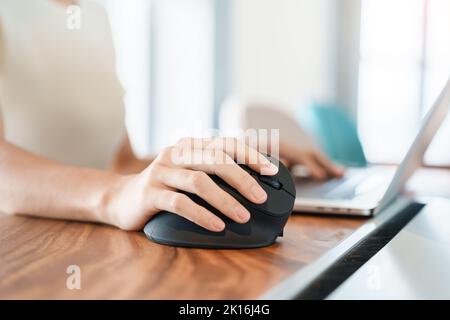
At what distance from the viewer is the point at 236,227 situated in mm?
487

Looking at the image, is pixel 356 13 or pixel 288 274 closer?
pixel 288 274

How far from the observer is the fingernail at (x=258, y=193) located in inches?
19.1

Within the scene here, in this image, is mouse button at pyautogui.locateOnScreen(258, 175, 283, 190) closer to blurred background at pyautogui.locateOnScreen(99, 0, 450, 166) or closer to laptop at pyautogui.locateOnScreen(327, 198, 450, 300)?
laptop at pyautogui.locateOnScreen(327, 198, 450, 300)

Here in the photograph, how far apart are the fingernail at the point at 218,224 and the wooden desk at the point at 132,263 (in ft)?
0.07

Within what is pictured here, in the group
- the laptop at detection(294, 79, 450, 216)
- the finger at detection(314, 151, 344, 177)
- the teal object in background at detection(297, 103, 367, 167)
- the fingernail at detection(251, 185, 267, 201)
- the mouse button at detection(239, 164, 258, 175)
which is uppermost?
the mouse button at detection(239, 164, 258, 175)

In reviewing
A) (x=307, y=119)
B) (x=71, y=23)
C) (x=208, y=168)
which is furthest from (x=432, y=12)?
(x=208, y=168)

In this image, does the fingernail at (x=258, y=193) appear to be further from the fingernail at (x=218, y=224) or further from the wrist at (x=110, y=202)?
the wrist at (x=110, y=202)

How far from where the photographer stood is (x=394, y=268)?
16.2 inches

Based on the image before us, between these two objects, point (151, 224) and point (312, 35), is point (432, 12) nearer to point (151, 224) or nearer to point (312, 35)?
point (312, 35)

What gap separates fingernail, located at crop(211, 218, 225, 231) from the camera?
1.55 feet

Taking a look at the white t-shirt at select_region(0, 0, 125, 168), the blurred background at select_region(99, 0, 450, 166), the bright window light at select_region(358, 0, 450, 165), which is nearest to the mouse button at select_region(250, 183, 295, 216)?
the white t-shirt at select_region(0, 0, 125, 168)

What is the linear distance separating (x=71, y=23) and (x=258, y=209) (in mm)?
745

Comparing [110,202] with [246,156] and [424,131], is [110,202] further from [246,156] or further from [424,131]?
[424,131]

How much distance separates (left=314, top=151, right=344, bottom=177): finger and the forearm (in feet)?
1.55
